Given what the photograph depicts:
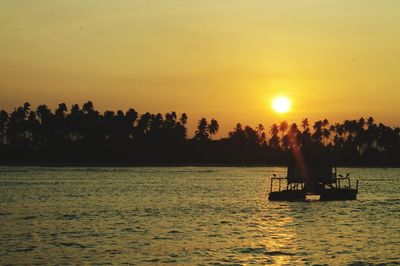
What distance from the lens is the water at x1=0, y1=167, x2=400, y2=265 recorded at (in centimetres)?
3669

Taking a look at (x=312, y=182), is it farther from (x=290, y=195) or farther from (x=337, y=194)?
(x=337, y=194)

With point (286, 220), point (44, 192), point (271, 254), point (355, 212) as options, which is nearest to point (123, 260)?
point (271, 254)

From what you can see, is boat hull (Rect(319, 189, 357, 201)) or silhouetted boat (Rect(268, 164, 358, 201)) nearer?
silhouetted boat (Rect(268, 164, 358, 201))

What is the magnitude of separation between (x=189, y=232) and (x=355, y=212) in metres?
23.2

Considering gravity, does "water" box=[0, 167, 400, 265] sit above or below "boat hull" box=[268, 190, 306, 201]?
below

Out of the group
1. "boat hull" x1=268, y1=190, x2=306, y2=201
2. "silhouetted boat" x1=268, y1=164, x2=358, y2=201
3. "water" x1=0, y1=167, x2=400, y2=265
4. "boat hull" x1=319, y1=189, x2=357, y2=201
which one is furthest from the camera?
"boat hull" x1=319, y1=189, x2=357, y2=201

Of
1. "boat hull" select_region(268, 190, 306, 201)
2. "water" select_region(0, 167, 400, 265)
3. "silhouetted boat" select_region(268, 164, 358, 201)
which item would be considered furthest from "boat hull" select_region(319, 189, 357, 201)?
"boat hull" select_region(268, 190, 306, 201)

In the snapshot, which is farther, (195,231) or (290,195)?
→ (290,195)

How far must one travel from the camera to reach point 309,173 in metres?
74.8

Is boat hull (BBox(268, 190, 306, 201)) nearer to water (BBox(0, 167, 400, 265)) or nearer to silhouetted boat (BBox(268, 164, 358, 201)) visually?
silhouetted boat (BBox(268, 164, 358, 201))

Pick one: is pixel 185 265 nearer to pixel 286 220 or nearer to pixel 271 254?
pixel 271 254

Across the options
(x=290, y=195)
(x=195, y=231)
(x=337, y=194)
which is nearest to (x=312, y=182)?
(x=290, y=195)

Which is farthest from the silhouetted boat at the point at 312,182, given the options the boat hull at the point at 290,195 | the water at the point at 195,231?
the water at the point at 195,231

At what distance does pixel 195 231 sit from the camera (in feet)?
159
